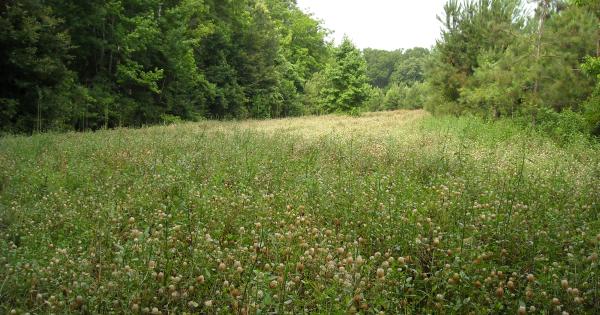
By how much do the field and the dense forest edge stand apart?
23.3 ft

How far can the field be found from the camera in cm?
295

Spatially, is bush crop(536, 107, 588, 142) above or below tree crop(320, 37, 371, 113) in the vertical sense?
below

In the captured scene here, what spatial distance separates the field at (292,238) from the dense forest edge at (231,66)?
7.11 meters

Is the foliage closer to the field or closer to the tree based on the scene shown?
the tree

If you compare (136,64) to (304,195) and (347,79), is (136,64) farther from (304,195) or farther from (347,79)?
(304,195)

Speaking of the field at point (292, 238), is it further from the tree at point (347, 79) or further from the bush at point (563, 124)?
the tree at point (347, 79)

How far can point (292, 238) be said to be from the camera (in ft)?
13.5

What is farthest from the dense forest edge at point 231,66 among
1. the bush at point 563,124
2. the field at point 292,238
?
the field at point 292,238

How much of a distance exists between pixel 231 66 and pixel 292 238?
3315 centimetres

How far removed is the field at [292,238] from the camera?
9.68 ft

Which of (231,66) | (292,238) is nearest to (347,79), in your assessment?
(231,66)

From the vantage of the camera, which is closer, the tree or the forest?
the forest

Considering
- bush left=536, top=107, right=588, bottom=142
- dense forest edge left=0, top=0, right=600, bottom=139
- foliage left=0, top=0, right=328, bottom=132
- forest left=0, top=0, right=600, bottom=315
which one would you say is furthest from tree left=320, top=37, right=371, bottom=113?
bush left=536, top=107, right=588, bottom=142

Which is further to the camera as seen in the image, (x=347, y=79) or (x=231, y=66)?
(x=347, y=79)
